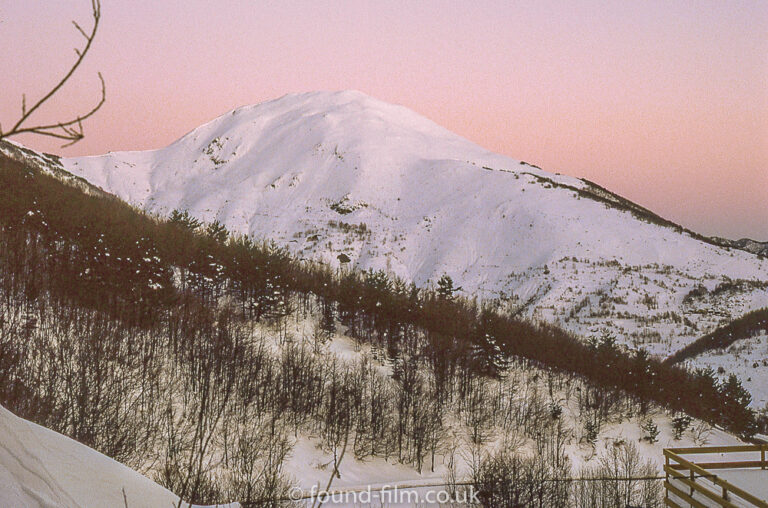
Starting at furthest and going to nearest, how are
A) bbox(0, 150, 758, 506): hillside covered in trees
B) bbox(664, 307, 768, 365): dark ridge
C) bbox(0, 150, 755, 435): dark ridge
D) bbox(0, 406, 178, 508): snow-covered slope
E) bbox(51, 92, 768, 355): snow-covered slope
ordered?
bbox(51, 92, 768, 355): snow-covered slope < bbox(664, 307, 768, 365): dark ridge < bbox(0, 150, 755, 435): dark ridge < bbox(0, 150, 758, 506): hillside covered in trees < bbox(0, 406, 178, 508): snow-covered slope

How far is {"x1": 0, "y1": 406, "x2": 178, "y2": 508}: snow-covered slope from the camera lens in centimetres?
443

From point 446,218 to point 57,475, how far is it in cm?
8723

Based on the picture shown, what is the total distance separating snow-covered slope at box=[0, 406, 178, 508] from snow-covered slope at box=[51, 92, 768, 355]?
59629 millimetres

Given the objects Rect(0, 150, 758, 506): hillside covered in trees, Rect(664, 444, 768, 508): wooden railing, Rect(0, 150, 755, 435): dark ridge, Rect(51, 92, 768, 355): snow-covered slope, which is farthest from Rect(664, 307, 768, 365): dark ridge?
Rect(664, 444, 768, 508): wooden railing

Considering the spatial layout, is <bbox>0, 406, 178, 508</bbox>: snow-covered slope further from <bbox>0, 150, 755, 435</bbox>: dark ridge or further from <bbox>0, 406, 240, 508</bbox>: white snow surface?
<bbox>0, 150, 755, 435</bbox>: dark ridge

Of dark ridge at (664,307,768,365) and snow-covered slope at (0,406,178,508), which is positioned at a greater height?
snow-covered slope at (0,406,178,508)

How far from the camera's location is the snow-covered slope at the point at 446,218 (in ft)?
225

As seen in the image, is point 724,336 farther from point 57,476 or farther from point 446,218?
point 57,476

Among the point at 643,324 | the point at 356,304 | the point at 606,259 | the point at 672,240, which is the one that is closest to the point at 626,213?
the point at 672,240

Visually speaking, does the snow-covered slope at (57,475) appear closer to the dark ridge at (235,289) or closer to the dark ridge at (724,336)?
the dark ridge at (235,289)

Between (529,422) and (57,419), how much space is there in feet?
80.2

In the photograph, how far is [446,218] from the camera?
9100 cm

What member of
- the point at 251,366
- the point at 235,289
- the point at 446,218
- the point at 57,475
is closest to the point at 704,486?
the point at 57,475

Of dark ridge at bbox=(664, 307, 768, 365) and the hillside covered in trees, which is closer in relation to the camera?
the hillside covered in trees
